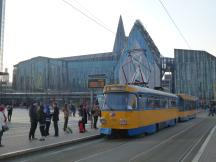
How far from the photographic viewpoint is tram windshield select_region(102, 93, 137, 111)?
1919 cm

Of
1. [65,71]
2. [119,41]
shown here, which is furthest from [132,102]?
→ [65,71]

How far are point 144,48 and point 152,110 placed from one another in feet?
253

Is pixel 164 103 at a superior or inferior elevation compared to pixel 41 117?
superior

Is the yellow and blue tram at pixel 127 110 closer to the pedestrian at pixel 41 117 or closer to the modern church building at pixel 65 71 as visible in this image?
the pedestrian at pixel 41 117

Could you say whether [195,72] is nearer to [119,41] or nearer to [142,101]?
[119,41]

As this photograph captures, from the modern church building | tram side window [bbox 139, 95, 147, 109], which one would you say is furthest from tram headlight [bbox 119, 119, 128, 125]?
the modern church building

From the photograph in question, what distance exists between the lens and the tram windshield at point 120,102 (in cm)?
1919

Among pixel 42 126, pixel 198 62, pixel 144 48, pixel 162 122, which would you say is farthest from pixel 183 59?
pixel 42 126

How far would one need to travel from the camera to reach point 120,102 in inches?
762

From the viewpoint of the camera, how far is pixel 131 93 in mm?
19438

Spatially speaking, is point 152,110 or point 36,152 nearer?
point 36,152

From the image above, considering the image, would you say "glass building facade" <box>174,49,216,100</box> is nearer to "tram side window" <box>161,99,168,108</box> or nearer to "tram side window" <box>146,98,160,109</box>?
"tram side window" <box>161,99,168,108</box>

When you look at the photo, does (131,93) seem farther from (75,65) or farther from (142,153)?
(75,65)

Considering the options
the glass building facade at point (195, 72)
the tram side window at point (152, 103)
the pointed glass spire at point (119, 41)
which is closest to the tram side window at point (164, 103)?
the tram side window at point (152, 103)
